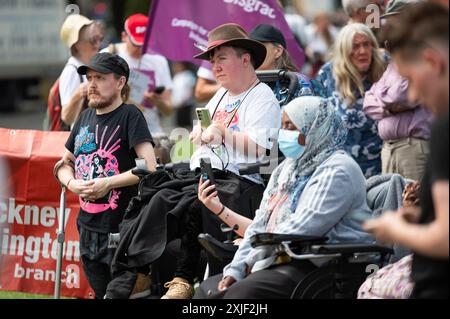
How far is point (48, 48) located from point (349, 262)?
19000 millimetres

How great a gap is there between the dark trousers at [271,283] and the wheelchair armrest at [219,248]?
0.52 m

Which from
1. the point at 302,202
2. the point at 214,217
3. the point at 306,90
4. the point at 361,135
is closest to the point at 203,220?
the point at 214,217

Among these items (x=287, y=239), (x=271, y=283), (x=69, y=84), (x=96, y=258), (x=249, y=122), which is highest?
(x=69, y=84)

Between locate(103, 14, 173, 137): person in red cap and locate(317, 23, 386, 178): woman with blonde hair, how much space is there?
2.10 metres

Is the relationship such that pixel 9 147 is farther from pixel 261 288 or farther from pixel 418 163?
pixel 261 288

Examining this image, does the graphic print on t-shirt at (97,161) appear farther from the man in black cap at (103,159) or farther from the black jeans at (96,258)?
the black jeans at (96,258)

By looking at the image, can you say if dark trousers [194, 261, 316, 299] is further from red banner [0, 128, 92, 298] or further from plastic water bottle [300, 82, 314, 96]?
red banner [0, 128, 92, 298]

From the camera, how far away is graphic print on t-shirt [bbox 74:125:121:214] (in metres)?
7.46

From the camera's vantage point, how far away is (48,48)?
23.9 m

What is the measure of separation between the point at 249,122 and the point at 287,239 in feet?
4.80

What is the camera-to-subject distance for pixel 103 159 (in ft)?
24.5

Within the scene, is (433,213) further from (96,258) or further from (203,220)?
(96,258)

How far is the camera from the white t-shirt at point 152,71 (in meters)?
10.4

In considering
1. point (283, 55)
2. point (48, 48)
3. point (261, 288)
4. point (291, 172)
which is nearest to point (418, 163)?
point (283, 55)
